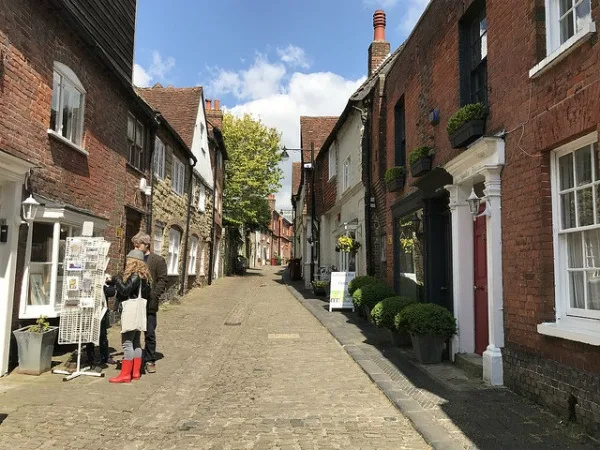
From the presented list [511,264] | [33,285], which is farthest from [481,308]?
[33,285]

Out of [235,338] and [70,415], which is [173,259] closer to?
[235,338]

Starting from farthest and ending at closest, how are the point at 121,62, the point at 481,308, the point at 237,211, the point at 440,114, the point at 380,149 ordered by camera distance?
the point at 237,211 → the point at 380,149 → the point at 121,62 → the point at 440,114 → the point at 481,308

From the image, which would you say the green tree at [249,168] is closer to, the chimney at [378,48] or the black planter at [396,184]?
the chimney at [378,48]

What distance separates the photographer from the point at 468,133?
6.58 meters

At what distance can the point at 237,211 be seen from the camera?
30297 millimetres

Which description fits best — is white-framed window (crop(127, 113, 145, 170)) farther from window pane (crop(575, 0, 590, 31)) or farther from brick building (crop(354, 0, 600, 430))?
window pane (crop(575, 0, 590, 31))

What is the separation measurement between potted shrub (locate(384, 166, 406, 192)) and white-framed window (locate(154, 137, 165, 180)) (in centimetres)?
649

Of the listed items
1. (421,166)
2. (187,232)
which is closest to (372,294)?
(421,166)

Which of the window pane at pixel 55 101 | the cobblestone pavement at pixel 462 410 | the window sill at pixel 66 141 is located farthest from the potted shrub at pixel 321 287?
the window pane at pixel 55 101

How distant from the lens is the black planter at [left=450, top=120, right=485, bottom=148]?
649 centimetres

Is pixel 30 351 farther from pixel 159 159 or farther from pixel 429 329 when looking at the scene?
pixel 159 159

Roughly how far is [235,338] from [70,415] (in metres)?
4.93

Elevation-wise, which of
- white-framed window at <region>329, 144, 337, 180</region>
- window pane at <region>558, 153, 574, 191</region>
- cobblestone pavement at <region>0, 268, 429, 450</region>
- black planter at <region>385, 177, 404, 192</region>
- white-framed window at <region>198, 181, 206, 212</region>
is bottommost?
cobblestone pavement at <region>0, 268, 429, 450</region>

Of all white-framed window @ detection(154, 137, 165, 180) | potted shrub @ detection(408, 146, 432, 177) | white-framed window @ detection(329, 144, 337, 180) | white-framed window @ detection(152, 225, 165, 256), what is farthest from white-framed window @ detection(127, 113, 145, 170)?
white-framed window @ detection(329, 144, 337, 180)
